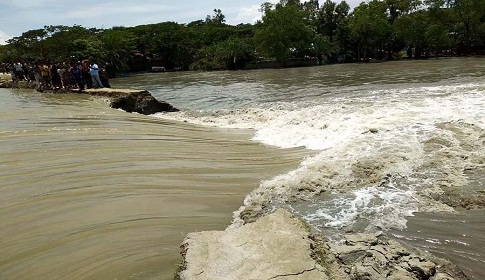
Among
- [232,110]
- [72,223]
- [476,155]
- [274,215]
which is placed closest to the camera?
[274,215]

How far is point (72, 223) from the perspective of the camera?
434 centimetres

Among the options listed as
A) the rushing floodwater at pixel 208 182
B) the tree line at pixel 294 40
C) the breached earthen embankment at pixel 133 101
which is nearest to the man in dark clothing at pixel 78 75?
the breached earthen embankment at pixel 133 101

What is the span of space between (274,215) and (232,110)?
32.6 ft

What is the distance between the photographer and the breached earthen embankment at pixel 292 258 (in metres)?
2.94

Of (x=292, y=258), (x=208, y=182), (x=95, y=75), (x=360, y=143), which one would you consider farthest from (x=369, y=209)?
(x=95, y=75)

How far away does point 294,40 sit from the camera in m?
46.5

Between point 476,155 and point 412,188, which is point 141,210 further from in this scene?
point 476,155

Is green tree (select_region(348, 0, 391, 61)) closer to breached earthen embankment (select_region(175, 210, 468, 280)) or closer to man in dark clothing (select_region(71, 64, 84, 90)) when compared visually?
man in dark clothing (select_region(71, 64, 84, 90))

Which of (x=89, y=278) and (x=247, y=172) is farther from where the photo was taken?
(x=247, y=172)

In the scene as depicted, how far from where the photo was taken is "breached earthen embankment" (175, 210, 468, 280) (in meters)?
2.94

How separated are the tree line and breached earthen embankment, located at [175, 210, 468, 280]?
122ft

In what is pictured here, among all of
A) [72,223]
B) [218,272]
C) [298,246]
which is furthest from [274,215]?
[72,223]

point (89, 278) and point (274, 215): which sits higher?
point (274, 215)

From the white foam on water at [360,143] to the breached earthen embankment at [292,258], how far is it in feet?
3.48
